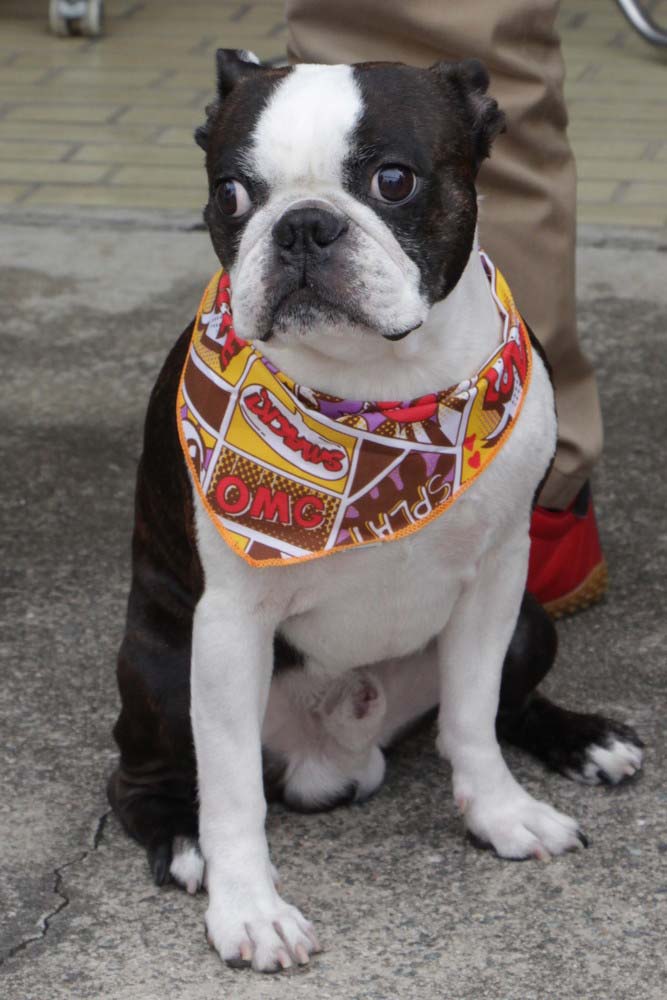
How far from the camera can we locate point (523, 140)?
3.20 m

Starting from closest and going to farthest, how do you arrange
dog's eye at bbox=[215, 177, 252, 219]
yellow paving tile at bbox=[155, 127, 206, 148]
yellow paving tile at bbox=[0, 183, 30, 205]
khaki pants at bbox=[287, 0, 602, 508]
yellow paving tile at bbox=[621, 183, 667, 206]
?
1. dog's eye at bbox=[215, 177, 252, 219]
2. khaki pants at bbox=[287, 0, 602, 508]
3. yellow paving tile at bbox=[621, 183, 667, 206]
4. yellow paving tile at bbox=[0, 183, 30, 205]
5. yellow paving tile at bbox=[155, 127, 206, 148]

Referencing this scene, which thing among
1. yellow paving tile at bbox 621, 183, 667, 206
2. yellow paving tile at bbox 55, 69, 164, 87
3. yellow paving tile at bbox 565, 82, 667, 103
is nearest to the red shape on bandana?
yellow paving tile at bbox 621, 183, 667, 206

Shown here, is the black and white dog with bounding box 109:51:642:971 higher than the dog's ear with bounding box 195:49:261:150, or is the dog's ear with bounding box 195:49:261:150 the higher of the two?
the dog's ear with bounding box 195:49:261:150

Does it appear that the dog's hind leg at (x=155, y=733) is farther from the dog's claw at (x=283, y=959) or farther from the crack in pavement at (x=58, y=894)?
the dog's claw at (x=283, y=959)

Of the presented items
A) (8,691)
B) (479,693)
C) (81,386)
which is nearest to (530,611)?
(479,693)

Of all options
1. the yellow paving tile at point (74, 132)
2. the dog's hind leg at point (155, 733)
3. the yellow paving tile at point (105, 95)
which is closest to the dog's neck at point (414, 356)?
the dog's hind leg at point (155, 733)

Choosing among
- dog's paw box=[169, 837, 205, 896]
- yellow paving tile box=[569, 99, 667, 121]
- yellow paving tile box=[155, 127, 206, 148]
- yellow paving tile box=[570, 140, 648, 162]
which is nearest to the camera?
dog's paw box=[169, 837, 205, 896]

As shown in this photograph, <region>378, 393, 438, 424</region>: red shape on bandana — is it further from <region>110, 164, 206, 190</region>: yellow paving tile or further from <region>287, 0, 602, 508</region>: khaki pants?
<region>110, 164, 206, 190</region>: yellow paving tile

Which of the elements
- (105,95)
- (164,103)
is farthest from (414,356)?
(105,95)

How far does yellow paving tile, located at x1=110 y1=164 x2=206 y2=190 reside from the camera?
5.68 meters

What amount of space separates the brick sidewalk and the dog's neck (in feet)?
9.58

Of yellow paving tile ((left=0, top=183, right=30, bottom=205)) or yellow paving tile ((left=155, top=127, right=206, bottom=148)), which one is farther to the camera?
yellow paving tile ((left=155, top=127, right=206, bottom=148))

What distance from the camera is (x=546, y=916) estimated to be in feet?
8.06

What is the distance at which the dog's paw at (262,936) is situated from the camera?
236 centimetres
